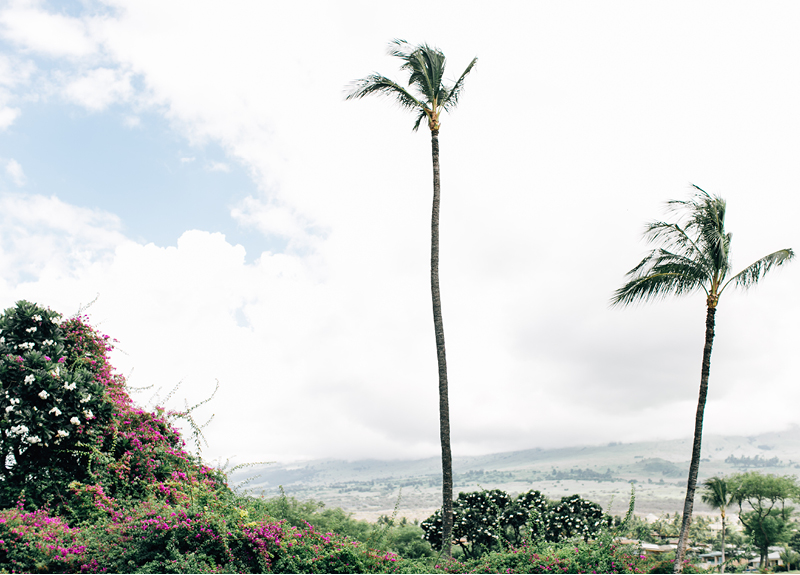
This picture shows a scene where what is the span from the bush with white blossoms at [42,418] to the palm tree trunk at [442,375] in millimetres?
7328

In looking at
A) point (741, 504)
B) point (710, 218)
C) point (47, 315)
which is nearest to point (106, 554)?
point (47, 315)

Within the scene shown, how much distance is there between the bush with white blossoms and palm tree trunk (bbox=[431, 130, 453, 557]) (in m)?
7.33

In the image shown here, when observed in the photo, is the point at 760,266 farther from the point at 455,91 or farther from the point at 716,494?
the point at 716,494

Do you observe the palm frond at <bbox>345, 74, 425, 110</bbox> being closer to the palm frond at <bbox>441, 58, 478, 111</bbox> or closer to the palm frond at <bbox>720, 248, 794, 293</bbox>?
the palm frond at <bbox>441, 58, 478, 111</bbox>

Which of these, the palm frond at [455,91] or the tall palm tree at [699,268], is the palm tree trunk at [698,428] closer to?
the tall palm tree at [699,268]

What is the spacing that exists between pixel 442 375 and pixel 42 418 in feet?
27.3

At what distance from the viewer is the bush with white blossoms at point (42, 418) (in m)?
9.66

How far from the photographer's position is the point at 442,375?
12273 mm

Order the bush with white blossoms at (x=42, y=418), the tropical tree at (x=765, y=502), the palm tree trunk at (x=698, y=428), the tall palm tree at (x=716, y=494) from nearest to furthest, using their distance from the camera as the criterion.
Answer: the bush with white blossoms at (x=42, y=418) → the palm tree trunk at (x=698, y=428) → the tall palm tree at (x=716, y=494) → the tropical tree at (x=765, y=502)

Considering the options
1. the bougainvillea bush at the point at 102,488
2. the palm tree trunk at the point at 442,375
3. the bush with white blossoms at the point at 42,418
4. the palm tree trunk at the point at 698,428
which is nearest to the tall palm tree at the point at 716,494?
the palm tree trunk at the point at 698,428

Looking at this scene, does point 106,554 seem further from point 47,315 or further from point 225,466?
point 47,315

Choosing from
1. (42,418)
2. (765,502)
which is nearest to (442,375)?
(42,418)

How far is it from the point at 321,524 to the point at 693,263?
1164cm

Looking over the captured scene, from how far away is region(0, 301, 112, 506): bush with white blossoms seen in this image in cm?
966
